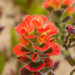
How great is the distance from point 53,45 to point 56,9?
0.20m

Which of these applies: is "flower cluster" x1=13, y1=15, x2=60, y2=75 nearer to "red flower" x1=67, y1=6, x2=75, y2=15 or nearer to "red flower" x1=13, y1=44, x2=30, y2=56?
"red flower" x1=13, y1=44, x2=30, y2=56

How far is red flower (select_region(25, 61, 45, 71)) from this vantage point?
444 millimetres

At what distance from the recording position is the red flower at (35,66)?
1.46ft

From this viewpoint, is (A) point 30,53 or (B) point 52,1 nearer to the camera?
(A) point 30,53

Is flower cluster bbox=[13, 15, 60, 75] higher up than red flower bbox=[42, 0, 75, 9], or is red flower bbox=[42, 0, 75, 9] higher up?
red flower bbox=[42, 0, 75, 9]

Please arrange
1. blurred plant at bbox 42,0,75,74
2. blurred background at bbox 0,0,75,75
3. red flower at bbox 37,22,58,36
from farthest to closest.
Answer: blurred background at bbox 0,0,75,75
blurred plant at bbox 42,0,75,74
red flower at bbox 37,22,58,36

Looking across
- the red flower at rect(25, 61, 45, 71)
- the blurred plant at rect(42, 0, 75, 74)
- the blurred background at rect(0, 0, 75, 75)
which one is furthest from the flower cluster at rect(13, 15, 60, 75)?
the blurred background at rect(0, 0, 75, 75)

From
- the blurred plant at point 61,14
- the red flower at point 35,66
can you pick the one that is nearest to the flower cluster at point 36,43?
the red flower at point 35,66

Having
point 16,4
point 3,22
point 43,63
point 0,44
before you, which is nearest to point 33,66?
point 43,63

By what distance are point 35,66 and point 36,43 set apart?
5cm

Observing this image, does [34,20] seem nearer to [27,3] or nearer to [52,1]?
[52,1]

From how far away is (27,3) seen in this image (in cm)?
167

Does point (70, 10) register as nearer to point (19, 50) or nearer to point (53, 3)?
point (53, 3)

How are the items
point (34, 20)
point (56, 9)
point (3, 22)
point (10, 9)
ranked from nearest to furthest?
1. point (34, 20)
2. point (56, 9)
3. point (3, 22)
4. point (10, 9)
